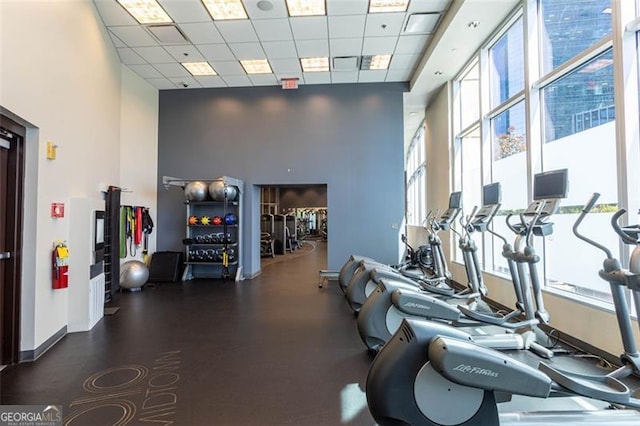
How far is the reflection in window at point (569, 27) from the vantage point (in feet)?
11.0

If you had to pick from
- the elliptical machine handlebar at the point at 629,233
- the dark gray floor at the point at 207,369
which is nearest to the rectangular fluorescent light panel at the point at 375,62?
the dark gray floor at the point at 207,369

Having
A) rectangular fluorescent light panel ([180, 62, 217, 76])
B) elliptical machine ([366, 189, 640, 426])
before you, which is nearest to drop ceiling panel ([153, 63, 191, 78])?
rectangular fluorescent light panel ([180, 62, 217, 76])

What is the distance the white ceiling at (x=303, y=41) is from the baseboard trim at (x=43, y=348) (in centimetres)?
490

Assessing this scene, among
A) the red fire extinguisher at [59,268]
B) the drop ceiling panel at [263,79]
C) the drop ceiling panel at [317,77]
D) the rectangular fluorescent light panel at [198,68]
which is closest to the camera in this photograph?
the red fire extinguisher at [59,268]

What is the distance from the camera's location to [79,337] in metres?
3.96

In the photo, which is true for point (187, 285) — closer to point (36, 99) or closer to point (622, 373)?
point (36, 99)

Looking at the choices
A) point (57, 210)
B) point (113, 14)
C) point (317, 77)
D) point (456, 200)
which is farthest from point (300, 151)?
point (57, 210)

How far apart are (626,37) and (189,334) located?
549 cm

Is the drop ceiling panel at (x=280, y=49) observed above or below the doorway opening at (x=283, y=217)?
above

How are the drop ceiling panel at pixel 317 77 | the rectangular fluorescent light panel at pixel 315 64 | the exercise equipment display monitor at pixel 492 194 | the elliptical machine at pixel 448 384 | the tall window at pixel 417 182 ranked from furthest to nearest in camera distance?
the tall window at pixel 417 182 < the drop ceiling panel at pixel 317 77 < the rectangular fluorescent light panel at pixel 315 64 < the exercise equipment display monitor at pixel 492 194 < the elliptical machine at pixel 448 384

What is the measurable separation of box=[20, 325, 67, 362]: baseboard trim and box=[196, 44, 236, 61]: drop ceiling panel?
5230 mm

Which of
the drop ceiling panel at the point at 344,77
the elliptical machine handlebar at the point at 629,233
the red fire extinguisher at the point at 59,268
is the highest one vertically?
the drop ceiling panel at the point at 344,77

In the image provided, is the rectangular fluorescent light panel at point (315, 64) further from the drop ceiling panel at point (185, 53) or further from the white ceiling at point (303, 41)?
the drop ceiling panel at point (185, 53)

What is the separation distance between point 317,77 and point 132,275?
5799 millimetres
